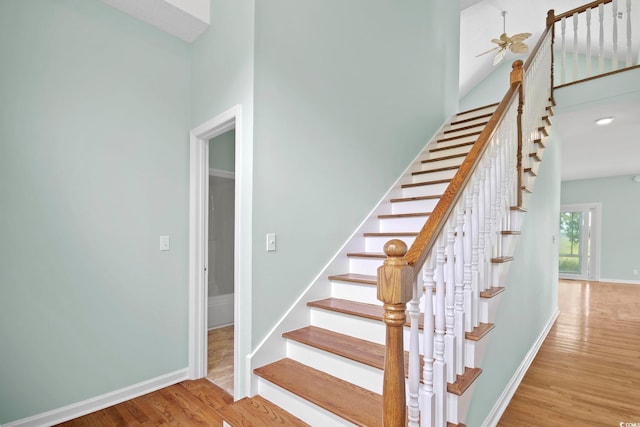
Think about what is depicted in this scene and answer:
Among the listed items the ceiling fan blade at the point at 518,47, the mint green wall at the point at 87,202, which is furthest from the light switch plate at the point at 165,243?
the ceiling fan blade at the point at 518,47

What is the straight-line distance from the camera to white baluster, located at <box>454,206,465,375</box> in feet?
4.66

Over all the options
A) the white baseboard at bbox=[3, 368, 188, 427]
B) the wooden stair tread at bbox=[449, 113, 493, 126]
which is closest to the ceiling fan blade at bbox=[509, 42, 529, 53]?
the wooden stair tread at bbox=[449, 113, 493, 126]

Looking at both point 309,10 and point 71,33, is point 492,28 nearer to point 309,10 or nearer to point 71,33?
point 309,10

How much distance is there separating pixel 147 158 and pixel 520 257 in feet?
9.88

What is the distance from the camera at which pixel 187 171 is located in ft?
8.86

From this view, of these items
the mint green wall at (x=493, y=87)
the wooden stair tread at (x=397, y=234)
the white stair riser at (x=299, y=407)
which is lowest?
the white stair riser at (x=299, y=407)

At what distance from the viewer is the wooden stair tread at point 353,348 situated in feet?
4.68

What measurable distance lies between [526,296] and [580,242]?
25.7 ft

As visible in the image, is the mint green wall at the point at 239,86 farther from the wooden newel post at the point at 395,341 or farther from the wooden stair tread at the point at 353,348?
the wooden newel post at the point at 395,341

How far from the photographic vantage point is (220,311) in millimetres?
4016

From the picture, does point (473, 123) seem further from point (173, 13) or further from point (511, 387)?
point (173, 13)

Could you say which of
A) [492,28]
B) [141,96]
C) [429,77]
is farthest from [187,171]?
[492,28]

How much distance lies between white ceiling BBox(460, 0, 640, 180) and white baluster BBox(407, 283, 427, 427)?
363 cm

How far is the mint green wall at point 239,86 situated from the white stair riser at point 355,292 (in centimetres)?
72
